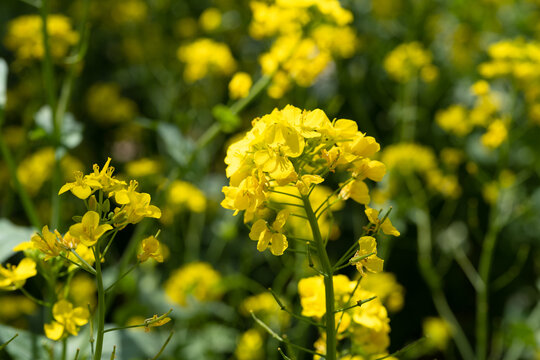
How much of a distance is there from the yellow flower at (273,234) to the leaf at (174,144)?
1011 mm

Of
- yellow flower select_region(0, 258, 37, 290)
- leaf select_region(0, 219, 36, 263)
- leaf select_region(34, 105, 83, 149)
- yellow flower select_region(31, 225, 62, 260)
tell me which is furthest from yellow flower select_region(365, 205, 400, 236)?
leaf select_region(34, 105, 83, 149)

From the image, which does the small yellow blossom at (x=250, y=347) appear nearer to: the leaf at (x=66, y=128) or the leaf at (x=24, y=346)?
the leaf at (x=24, y=346)

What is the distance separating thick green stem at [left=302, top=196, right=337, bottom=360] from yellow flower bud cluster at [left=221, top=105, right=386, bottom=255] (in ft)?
0.12

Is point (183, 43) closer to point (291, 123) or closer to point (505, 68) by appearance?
point (505, 68)

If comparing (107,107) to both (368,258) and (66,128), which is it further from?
(368,258)

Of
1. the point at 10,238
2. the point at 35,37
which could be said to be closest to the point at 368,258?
the point at 10,238

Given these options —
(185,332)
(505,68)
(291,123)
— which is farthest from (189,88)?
(291,123)

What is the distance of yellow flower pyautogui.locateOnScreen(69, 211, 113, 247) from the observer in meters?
0.83

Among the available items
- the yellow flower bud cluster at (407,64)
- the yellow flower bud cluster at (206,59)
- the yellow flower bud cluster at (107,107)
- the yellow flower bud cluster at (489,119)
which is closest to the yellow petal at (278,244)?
the yellow flower bud cluster at (489,119)

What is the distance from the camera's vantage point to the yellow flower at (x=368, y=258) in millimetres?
882

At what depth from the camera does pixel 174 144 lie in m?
1.88

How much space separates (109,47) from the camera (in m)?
3.83

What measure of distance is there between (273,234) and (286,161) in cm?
13

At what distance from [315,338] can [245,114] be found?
1.52 meters
